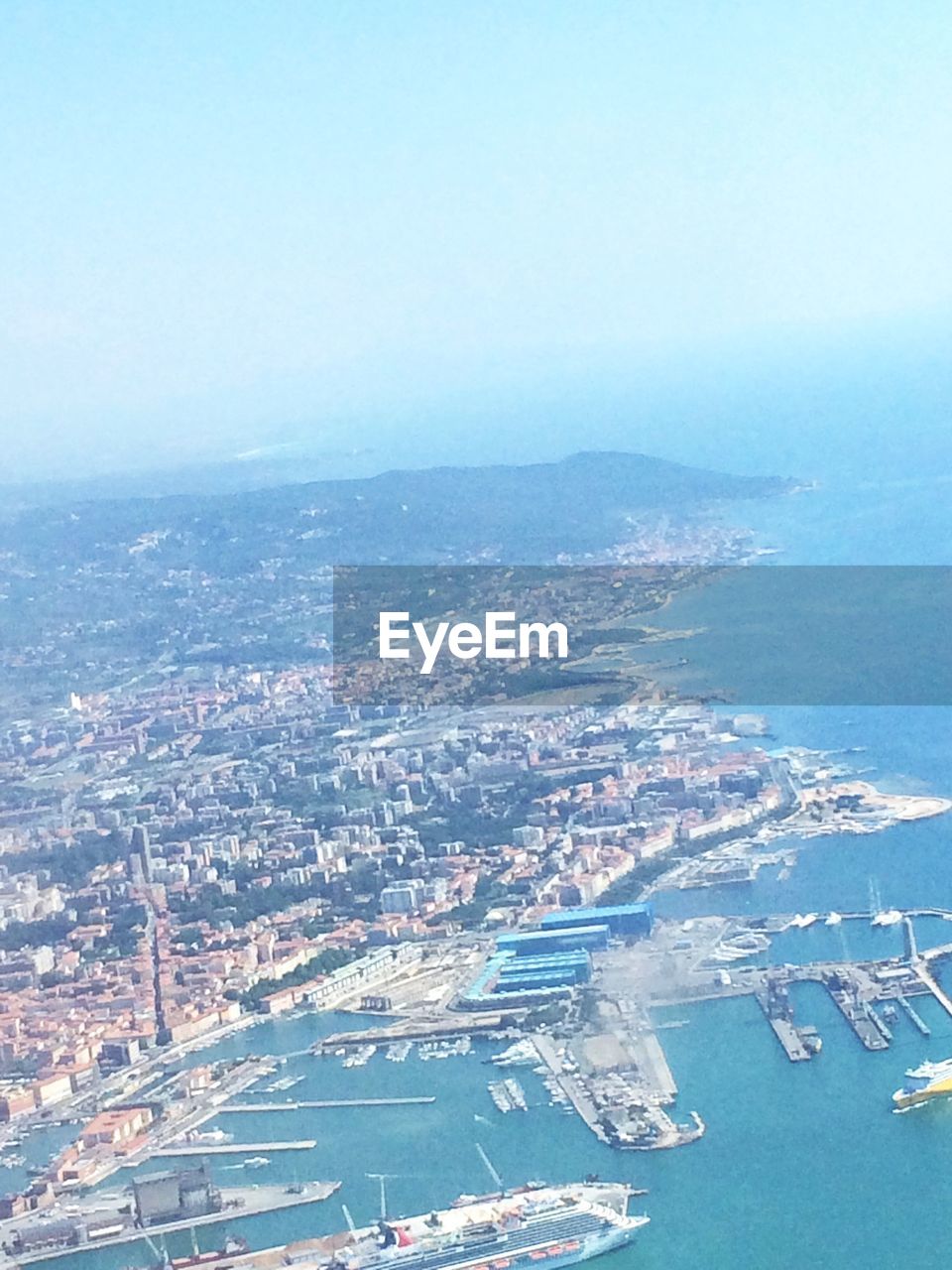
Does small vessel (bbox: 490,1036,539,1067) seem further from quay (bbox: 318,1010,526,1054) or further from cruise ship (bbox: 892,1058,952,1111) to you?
cruise ship (bbox: 892,1058,952,1111)

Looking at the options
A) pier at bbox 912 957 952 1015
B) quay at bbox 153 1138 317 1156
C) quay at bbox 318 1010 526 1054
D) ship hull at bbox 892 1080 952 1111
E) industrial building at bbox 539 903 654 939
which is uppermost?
industrial building at bbox 539 903 654 939

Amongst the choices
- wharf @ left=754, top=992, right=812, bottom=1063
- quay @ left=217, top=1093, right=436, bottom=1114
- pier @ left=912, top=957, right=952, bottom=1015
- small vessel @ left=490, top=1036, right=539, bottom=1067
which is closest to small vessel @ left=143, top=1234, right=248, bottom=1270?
quay @ left=217, top=1093, right=436, bottom=1114

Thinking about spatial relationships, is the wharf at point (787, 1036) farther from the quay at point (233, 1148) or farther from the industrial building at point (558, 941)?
the quay at point (233, 1148)

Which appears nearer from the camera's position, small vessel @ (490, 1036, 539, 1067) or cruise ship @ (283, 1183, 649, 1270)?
cruise ship @ (283, 1183, 649, 1270)

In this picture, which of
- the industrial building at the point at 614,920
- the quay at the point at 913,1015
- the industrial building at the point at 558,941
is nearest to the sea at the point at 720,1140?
the quay at the point at 913,1015

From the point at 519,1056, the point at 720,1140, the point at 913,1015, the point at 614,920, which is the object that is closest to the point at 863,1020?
the point at 913,1015

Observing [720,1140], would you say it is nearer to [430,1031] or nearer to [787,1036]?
[787,1036]

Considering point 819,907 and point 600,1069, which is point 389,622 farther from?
point 600,1069
